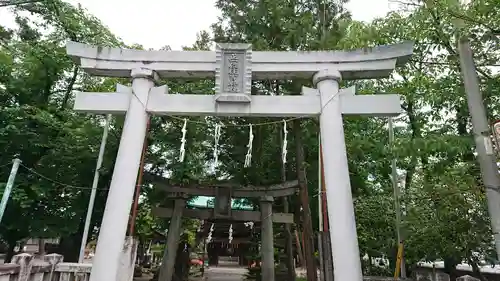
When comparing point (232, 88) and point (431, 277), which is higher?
point (232, 88)

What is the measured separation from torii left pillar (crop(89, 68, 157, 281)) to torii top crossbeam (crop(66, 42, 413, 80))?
29cm

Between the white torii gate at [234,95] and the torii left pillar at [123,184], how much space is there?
0.02 m

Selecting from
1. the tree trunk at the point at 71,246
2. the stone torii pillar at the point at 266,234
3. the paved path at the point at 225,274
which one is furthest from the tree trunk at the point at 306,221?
the paved path at the point at 225,274

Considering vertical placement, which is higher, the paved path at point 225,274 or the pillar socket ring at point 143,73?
the pillar socket ring at point 143,73

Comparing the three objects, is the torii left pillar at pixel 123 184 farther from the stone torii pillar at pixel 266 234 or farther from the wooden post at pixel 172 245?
the stone torii pillar at pixel 266 234

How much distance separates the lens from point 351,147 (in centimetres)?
930

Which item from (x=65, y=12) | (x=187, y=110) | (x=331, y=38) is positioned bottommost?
(x=187, y=110)

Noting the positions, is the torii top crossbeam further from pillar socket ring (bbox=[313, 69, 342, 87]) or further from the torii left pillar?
the torii left pillar

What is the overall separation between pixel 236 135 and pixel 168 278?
18.1 ft

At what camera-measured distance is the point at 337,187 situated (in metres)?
5.52

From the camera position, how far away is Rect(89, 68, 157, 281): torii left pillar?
5.29 metres

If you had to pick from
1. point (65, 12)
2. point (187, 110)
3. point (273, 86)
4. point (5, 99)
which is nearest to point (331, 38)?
point (273, 86)

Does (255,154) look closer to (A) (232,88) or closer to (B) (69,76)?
(A) (232,88)

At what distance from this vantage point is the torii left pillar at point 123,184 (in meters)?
5.29
